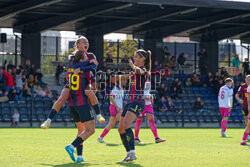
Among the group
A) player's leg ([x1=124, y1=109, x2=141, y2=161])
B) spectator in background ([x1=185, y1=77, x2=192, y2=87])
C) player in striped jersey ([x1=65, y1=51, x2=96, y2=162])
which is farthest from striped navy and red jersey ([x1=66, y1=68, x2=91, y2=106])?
spectator in background ([x1=185, y1=77, x2=192, y2=87])

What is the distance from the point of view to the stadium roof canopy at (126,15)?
3091cm

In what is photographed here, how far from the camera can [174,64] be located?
37.4m

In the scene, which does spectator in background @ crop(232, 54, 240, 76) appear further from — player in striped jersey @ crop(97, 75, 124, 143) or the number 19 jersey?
player in striped jersey @ crop(97, 75, 124, 143)

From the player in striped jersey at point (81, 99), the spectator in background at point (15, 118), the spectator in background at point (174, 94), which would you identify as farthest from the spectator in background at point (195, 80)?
the player in striped jersey at point (81, 99)

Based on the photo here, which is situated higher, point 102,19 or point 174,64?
point 102,19

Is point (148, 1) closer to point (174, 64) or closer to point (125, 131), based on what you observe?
point (174, 64)

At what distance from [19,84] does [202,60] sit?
14.2 meters

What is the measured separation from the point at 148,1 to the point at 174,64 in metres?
7.66

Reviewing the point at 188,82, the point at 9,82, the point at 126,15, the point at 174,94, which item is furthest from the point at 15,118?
the point at 188,82

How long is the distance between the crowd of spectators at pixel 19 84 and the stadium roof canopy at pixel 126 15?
3.17 metres

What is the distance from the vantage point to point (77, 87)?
32.6 feet

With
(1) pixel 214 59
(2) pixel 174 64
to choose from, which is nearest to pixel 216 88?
(2) pixel 174 64

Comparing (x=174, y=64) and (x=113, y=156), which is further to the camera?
(x=174, y=64)

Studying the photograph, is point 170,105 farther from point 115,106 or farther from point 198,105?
point 115,106
